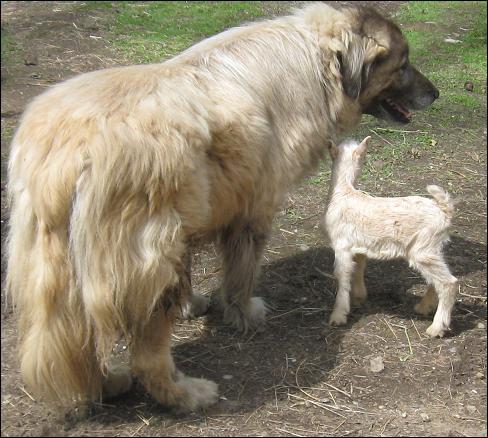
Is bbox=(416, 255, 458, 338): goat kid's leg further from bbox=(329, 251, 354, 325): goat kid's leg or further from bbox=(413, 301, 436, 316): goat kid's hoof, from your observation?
bbox=(329, 251, 354, 325): goat kid's leg

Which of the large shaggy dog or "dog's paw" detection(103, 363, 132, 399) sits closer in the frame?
the large shaggy dog

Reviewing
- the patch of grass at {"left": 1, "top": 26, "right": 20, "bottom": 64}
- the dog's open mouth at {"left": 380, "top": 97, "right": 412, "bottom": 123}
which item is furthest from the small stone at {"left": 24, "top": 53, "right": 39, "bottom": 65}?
the dog's open mouth at {"left": 380, "top": 97, "right": 412, "bottom": 123}

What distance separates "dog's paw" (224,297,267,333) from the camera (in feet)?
15.2

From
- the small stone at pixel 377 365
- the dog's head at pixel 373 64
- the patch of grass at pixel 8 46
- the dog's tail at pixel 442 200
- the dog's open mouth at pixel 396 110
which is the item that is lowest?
the small stone at pixel 377 365

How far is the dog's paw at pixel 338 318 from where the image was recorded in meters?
4.61

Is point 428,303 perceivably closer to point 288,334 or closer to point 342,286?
point 342,286

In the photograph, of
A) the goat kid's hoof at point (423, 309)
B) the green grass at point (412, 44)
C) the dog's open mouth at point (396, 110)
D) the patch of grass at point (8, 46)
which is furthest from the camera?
the patch of grass at point (8, 46)

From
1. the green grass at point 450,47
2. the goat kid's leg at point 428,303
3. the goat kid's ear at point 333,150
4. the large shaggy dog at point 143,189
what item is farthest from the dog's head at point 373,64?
the green grass at point 450,47

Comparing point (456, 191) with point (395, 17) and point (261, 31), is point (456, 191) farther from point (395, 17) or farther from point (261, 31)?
point (395, 17)

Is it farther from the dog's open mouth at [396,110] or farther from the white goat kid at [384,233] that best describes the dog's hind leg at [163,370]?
the dog's open mouth at [396,110]

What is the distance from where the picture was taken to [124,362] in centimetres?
427

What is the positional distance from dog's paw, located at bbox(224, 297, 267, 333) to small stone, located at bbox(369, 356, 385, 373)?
2.44 feet

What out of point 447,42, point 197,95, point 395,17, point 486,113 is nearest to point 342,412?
point 197,95

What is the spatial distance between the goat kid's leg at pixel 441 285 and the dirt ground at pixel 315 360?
133mm
